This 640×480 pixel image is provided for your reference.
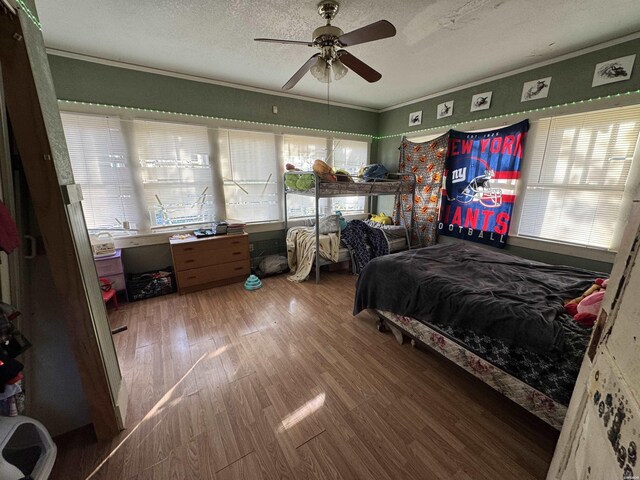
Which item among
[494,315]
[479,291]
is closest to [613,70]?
[479,291]

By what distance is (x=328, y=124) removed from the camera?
407 cm

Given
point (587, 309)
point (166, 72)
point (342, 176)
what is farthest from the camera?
point (342, 176)

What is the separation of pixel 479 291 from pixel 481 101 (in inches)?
106

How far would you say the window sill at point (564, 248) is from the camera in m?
2.38

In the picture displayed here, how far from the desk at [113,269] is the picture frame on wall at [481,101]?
4.59 m

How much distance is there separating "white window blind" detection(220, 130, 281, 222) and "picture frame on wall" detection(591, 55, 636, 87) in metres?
3.50

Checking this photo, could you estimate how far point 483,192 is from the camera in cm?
321

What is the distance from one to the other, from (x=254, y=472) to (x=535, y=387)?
57.8 inches

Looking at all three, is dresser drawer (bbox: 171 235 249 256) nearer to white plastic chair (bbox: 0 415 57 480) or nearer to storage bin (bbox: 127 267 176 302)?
storage bin (bbox: 127 267 176 302)

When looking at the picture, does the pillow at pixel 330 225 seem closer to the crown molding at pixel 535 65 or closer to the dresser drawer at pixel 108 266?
the crown molding at pixel 535 65

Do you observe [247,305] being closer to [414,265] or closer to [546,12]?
[414,265]

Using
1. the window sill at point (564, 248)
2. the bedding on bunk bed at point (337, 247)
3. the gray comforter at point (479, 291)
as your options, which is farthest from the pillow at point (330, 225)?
the window sill at point (564, 248)

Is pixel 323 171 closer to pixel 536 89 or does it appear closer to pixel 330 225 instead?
pixel 330 225

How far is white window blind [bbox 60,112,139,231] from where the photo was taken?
8.54 ft
